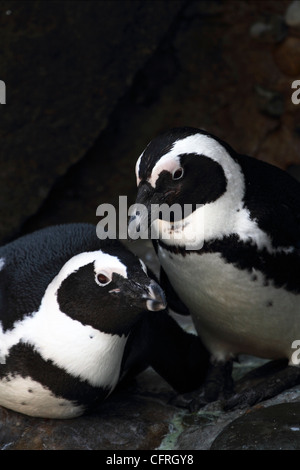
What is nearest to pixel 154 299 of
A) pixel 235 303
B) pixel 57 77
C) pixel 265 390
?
pixel 235 303

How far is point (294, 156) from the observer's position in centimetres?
634

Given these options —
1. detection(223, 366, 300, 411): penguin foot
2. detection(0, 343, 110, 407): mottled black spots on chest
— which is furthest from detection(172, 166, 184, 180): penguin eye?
detection(223, 366, 300, 411): penguin foot

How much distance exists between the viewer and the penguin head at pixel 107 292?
9.85 ft

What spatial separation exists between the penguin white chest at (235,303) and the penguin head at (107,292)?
14.3 inches

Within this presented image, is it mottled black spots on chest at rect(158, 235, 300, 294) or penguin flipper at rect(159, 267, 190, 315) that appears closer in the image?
mottled black spots on chest at rect(158, 235, 300, 294)

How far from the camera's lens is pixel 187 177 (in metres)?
3.25

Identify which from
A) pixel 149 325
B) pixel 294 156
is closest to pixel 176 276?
pixel 149 325

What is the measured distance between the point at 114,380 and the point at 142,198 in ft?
2.21

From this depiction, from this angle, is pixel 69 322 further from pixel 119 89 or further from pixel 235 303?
pixel 119 89

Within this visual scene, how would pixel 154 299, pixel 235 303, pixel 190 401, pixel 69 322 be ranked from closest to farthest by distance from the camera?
pixel 154 299, pixel 69 322, pixel 235 303, pixel 190 401

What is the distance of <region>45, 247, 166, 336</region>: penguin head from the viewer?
3.00 metres

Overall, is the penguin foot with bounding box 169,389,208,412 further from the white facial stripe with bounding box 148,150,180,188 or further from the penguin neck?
the white facial stripe with bounding box 148,150,180,188

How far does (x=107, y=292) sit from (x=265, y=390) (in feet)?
3.00
